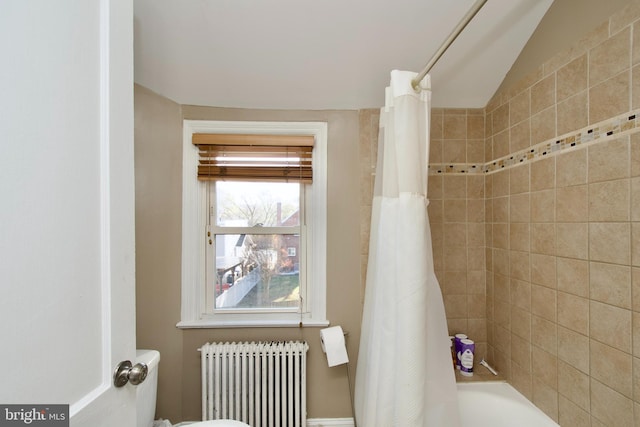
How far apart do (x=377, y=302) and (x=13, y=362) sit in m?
1.03

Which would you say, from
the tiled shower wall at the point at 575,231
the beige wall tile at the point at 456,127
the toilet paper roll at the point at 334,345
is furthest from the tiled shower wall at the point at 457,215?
the toilet paper roll at the point at 334,345

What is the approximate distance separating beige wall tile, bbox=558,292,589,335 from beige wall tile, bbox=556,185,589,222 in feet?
1.01

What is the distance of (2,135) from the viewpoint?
15.9 inches

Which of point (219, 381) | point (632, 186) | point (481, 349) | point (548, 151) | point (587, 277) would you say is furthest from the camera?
point (481, 349)

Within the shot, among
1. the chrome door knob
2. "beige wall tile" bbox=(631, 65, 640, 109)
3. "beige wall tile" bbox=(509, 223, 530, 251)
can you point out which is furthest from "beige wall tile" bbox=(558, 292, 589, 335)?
the chrome door knob

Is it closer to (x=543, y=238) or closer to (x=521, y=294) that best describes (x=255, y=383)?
(x=521, y=294)

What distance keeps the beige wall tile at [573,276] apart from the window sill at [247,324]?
1120 mm

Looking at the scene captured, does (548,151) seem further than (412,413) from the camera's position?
Yes

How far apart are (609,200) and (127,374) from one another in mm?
1558

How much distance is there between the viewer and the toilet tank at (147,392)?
98cm

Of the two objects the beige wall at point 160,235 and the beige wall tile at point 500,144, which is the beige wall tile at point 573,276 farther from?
the beige wall at point 160,235

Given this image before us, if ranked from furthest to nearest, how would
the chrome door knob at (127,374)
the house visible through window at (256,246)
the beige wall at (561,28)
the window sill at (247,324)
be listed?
the house visible through window at (256,246)
the window sill at (247,324)
the beige wall at (561,28)
the chrome door knob at (127,374)

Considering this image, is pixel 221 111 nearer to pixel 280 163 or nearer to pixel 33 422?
pixel 280 163

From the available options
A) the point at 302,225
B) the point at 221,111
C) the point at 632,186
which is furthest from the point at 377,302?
the point at 221,111
